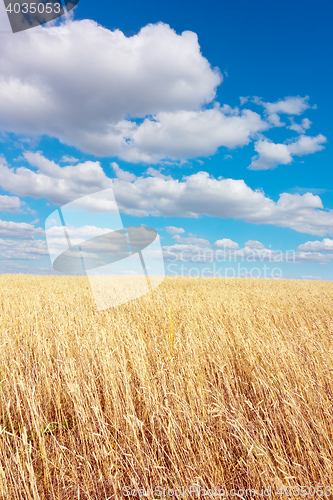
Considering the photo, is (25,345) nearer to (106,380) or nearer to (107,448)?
(106,380)

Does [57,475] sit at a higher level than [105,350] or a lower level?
lower

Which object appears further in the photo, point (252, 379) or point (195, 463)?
point (252, 379)

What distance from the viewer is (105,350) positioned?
3916mm

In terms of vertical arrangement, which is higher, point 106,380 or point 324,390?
point 106,380

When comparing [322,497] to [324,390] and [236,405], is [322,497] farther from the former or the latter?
[324,390]

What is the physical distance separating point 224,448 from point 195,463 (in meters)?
0.36

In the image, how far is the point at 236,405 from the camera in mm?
3035

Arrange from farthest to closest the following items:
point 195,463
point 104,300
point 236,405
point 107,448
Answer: point 104,300
point 236,405
point 107,448
point 195,463

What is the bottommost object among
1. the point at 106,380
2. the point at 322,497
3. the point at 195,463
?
the point at 322,497

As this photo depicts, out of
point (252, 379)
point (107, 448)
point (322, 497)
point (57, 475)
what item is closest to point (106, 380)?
point (107, 448)

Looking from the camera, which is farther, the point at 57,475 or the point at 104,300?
the point at 104,300

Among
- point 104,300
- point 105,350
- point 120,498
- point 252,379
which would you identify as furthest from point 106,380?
point 104,300

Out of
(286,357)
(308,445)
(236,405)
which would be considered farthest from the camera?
(286,357)

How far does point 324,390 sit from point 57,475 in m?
3.24
